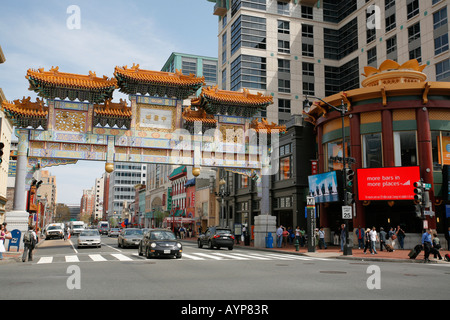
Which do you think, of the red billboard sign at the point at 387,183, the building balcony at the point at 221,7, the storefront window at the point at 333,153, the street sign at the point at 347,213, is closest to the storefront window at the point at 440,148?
the red billboard sign at the point at 387,183

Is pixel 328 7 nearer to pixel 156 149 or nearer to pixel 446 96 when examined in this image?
pixel 446 96

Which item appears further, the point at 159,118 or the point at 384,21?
the point at 384,21

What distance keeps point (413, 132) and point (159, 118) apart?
742 inches

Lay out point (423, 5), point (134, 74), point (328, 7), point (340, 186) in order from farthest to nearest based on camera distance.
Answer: point (328, 7), point (423, 5), point (340, 186), point (134, 74)

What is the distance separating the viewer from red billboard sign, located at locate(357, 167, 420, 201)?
2918 cm

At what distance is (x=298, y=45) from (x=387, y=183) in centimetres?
3750

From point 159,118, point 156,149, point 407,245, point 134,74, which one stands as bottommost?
point 407,245

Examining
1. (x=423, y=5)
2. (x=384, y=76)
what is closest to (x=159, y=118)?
(x=384, y=76)

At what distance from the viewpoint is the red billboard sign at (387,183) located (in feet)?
95.7

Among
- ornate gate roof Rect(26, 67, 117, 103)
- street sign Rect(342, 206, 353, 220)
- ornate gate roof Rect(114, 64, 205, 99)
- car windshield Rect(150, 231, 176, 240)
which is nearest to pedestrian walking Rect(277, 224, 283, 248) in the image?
street sign Rect(342, 206, 353, 220)

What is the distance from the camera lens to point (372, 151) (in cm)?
3198

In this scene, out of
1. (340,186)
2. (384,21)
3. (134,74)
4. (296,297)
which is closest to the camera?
(296,297)

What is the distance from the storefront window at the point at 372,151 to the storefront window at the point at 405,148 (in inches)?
48.3

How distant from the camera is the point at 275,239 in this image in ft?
109
